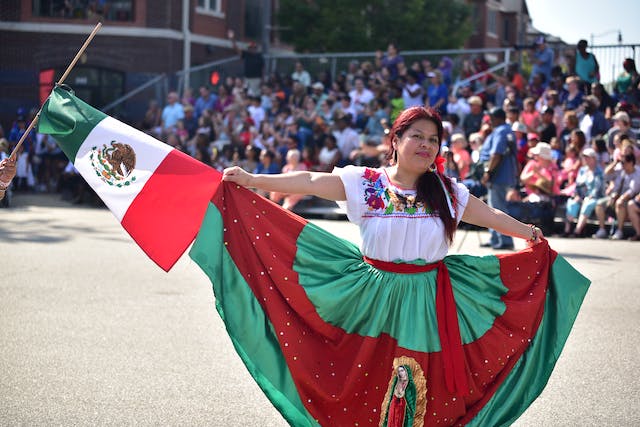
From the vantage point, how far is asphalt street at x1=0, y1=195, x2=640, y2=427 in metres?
5.51

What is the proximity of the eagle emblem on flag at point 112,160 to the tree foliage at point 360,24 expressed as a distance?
94.2ft

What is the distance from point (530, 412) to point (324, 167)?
1230 cm

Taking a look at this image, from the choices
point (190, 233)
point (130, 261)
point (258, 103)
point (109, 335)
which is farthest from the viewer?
point (258, 103)

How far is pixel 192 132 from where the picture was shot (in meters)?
22.7

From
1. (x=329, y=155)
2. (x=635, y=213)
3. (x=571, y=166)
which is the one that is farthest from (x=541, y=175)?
(x=329, y=155)

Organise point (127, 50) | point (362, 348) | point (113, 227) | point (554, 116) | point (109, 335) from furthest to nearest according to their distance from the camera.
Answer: point (127, 50) → point (554, 116) → point (113, 227) → point (109, 335) → point (362, 348)

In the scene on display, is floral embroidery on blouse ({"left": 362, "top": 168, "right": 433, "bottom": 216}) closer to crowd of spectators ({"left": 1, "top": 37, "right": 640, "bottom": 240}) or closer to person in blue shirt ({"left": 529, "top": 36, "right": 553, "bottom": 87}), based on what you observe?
crowd of spectators ({"left": 1, "top": 37, "right": 640, "bottom": 240})

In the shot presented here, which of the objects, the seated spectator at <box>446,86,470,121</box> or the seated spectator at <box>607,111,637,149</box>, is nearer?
the seated spectator at <box>607,111,637,149</box>

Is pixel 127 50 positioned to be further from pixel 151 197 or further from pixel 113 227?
pixel 151 197

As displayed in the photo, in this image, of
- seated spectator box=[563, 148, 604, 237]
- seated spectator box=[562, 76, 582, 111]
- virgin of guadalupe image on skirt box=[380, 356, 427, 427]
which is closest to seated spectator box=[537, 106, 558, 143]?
seated spectator box=[562, 76, 582, 111]

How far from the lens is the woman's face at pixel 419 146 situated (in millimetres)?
4516

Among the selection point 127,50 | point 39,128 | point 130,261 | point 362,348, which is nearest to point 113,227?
point 130,261

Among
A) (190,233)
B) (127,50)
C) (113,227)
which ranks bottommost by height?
(113,227)

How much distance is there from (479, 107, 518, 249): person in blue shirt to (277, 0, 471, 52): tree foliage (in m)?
21.4
